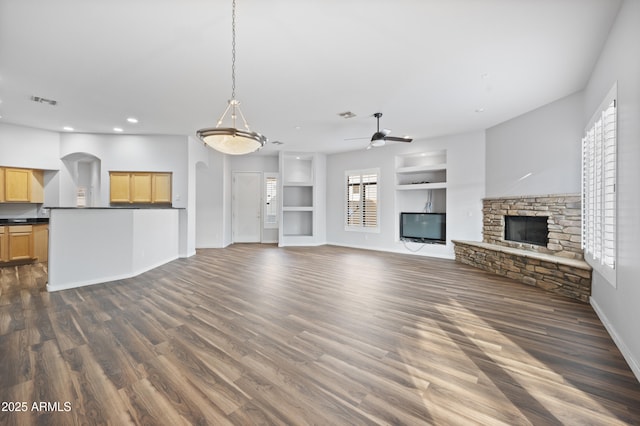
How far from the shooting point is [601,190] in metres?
2.97

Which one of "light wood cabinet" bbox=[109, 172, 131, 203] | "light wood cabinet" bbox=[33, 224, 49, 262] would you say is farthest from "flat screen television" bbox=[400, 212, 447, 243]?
"light wood cabinet" bbox=[33, 224, 49, 262]

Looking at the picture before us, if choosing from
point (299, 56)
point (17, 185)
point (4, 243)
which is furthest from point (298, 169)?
point (4, 243)

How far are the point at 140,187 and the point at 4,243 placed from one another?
2653mm

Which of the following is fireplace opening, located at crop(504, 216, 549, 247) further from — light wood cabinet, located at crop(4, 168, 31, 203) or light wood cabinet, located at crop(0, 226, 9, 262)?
light wood cabinet, located at crop(4, 168, 31, 203)

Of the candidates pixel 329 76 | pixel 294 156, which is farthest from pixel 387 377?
pixel 294 156

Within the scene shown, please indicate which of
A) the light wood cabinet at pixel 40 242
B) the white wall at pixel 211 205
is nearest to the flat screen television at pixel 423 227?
the white wall at pixel 211 205

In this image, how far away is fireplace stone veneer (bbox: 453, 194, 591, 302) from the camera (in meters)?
3.75

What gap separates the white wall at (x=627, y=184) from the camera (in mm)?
2141

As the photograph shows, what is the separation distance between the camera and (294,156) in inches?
338

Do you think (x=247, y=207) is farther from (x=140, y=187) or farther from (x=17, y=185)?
(x=17, y=185)

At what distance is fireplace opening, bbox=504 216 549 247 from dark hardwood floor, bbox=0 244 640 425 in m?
1.21

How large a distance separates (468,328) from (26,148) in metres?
8.89

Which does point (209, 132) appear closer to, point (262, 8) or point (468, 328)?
point (262, 8)

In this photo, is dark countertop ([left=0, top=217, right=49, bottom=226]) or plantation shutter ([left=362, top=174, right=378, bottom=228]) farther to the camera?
plantation shutter ([left=362, top=174, right=378, bottom=228])
